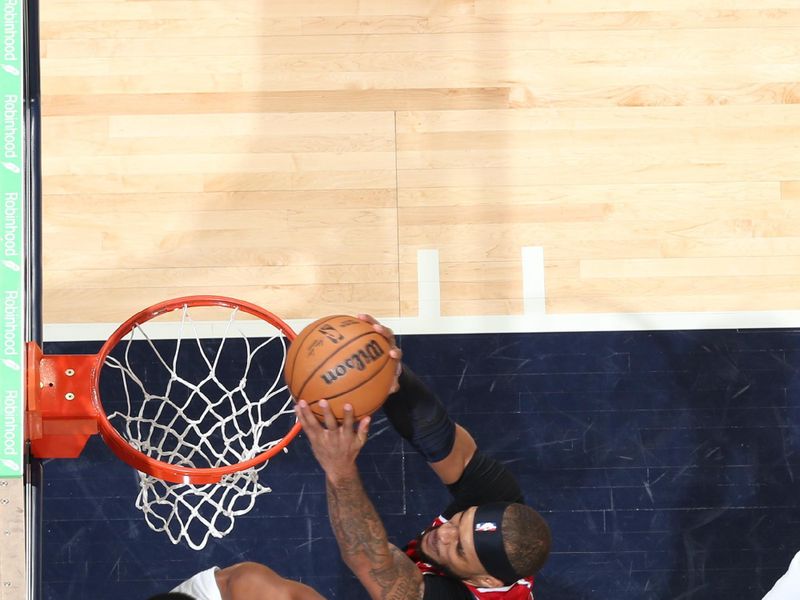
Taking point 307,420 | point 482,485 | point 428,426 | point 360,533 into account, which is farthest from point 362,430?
point 482,485

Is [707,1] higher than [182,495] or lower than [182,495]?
higher

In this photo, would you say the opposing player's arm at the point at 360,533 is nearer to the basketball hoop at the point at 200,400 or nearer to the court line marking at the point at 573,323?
the basketball hoop at the point at 200,400

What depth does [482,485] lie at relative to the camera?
11.6 feet

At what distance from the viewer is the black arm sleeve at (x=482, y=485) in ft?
11.6

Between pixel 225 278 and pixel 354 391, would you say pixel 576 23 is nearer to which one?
pixel 225 278

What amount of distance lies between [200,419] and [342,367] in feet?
5.30

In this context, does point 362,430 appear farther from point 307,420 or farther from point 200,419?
point 200,419

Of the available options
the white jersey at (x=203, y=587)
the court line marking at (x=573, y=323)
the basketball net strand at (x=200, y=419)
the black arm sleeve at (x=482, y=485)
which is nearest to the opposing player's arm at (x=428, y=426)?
the black arm sleeve at (x=482, y=485)

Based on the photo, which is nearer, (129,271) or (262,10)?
(129,271)

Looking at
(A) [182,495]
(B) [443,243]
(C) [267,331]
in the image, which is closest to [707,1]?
(B) [443,243]

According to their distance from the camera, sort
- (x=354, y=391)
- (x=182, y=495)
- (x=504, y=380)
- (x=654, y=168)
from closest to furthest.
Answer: (x=354, y=391), (x=182, y=495), (x=504, y=380), (x=654, y=168)

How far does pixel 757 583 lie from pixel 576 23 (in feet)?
9.44

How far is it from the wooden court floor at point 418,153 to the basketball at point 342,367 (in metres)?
1.74

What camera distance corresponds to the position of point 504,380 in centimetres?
477
